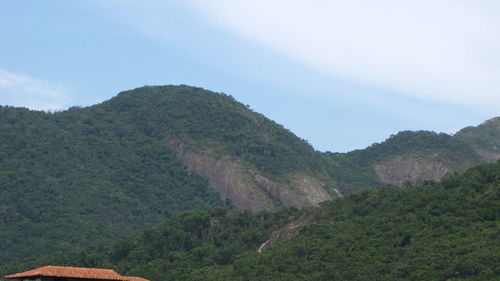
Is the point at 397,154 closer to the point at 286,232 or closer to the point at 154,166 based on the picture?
the point at 154,166

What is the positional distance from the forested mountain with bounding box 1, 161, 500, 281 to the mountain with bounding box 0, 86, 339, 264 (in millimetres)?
12862

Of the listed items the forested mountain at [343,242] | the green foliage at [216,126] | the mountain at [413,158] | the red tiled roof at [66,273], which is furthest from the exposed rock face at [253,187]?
the red tiled roof at [66,273]

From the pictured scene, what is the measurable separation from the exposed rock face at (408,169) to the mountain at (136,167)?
38.7 feet

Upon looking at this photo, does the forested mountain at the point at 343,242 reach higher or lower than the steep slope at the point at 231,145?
lower

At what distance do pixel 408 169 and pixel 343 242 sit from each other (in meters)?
66.7

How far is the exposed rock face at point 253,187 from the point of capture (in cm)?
10332

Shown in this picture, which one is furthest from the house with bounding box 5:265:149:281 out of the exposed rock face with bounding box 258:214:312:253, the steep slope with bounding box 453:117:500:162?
A: the steep slope with bounding box 453:117:500:162

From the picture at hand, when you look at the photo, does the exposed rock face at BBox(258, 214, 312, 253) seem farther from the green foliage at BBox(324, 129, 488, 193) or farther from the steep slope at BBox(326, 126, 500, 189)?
the steep slope at BBox(326, 126, 500, 189)

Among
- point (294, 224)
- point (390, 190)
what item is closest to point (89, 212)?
point (294, 224)

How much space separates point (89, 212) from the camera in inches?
3597

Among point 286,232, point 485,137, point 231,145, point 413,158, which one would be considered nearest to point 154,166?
point 231,145

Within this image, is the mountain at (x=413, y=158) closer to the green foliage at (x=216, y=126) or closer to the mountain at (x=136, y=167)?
the green foliage at (x=216, y=126)

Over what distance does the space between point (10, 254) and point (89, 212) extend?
13.3m

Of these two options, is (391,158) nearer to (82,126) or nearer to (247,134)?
(247,134)
